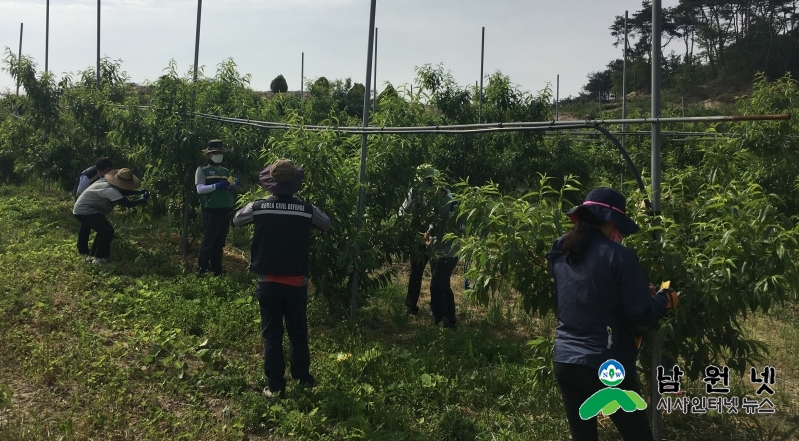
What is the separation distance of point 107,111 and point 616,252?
8.32 meters

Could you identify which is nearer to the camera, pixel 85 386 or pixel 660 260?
pixel 660 260

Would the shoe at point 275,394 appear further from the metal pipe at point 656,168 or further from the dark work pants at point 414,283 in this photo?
the dark work pants at point 414,283

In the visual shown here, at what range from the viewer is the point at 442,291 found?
6840 millimetres

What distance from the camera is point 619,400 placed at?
312 cm

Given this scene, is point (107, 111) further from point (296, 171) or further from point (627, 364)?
point (627, 364)

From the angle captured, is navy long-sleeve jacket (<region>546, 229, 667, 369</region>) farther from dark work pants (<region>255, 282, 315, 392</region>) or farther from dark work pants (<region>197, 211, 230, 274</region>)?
dark work pants (<region>197, 211, 230, 274</region>)

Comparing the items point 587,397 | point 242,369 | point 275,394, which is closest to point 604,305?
point 587,397

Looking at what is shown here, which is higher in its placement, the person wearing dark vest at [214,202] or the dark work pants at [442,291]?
the person wearing dark vest at [214,202]

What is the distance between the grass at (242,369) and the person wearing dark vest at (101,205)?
1.26 feet

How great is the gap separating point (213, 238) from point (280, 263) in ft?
11.6

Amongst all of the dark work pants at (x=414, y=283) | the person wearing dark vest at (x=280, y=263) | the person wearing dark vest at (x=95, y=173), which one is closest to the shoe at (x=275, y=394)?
the person wearing dark vest at (x=280, y=263)

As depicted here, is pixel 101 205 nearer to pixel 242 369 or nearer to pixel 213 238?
pixel 213 238

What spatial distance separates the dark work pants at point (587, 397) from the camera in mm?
3135

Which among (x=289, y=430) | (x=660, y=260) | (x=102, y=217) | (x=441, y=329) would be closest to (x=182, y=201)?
(x=102, y=217)
